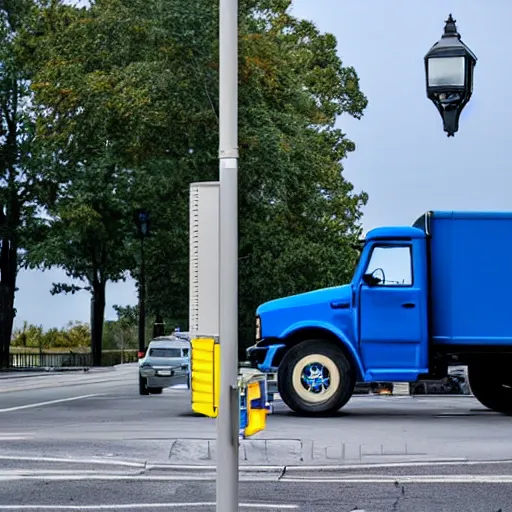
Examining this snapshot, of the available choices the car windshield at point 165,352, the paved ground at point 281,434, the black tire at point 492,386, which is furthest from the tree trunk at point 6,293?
the black tire at point 492,386

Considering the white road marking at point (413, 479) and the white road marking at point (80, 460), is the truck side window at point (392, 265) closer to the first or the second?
the white road marking at point (80, 460)

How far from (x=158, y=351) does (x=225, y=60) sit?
25.2 meters

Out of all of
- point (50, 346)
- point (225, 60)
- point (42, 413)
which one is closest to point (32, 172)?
point (50, 346)

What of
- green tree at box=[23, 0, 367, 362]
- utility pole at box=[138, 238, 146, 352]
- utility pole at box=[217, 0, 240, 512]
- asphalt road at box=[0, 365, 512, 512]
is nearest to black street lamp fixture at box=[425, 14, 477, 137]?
asphalt road at box=[0, 365, 512, 512]

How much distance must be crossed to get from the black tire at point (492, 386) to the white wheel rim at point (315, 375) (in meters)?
3.13

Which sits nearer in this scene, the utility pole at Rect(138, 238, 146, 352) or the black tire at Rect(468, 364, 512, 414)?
the black tire at Rect(468, 364, 512, 414)

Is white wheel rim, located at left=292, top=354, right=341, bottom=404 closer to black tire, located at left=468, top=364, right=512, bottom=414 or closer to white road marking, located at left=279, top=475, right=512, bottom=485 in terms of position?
black tire, located at left=468, top=364, right=512, bottom=414

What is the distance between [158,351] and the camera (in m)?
32.7

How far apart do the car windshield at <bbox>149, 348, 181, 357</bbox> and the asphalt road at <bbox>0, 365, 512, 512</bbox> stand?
9.32m

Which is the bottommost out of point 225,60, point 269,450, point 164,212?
point 269,450

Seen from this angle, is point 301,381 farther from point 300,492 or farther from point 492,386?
point 300,492

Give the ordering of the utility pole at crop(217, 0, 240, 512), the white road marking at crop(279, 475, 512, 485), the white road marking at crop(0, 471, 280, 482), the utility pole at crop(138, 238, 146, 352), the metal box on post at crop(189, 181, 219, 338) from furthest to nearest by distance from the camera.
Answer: the utility pole at crop(138, 238, 146, 352), the white road marking at crop(0, 471, 280, 482), the white road marking at crop(279, 475, 512, 485), the metal box on post at crop(189, 181, 219, 338), the utility pole at crop(217, 0, 240, 512)

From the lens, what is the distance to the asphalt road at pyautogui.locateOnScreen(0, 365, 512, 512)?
11.8 m

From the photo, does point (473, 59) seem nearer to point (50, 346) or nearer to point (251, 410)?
point (251, 410)
